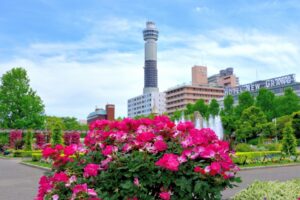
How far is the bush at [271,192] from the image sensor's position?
528 centimetres

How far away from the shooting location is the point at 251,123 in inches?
1634

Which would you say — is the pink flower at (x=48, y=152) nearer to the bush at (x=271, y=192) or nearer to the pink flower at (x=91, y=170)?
the pink flower at (x=91, y=170)

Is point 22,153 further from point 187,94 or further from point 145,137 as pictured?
point 187,94

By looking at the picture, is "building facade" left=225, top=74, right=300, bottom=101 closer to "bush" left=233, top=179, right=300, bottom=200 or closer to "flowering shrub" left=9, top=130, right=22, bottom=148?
"flowering shrub" left=9, top=130, right=22, bottom=148

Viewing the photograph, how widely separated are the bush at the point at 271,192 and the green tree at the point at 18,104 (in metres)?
43.8

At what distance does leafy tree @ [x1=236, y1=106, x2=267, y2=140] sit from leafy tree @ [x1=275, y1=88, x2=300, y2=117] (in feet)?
24.1

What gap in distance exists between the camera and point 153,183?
3.97 meters

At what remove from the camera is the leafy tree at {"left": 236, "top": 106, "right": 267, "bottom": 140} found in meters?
41.2

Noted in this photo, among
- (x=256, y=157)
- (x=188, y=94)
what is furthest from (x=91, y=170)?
(x=188, y=94)

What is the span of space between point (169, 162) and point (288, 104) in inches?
1893

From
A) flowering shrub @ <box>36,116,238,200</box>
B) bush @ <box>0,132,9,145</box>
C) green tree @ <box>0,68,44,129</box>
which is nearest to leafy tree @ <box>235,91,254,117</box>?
green tree @ <box>0,68,44,129</box>

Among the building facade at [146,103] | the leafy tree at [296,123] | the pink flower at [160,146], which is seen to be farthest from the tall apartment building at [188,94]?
the pink flower at [160,146]

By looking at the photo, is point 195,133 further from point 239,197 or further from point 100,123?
point 239,197

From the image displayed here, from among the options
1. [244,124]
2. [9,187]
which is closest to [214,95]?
[244,124]
